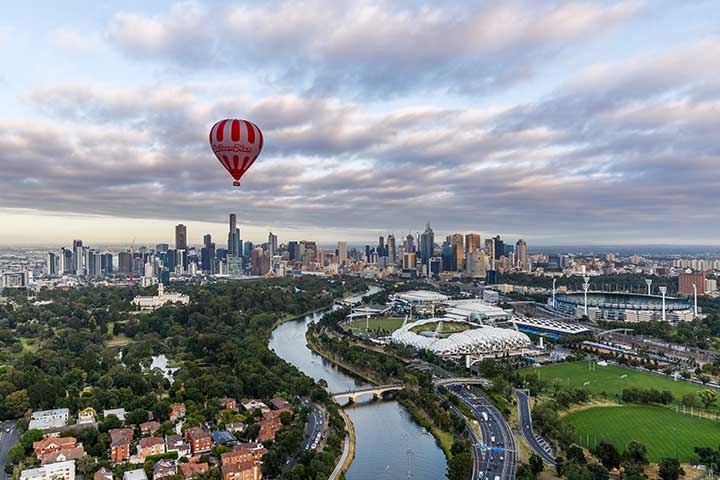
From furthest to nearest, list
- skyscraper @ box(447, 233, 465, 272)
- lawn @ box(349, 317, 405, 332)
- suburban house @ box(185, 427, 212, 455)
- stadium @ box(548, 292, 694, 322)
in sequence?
1. skyscraper @ box(447, 233, 465, 272)
2. stadium @ box(548, 292, 694, 322)
3. lawn @ box(349, 317, 405, 332)
4. suburban house @ box(185, 427, 212, 455)

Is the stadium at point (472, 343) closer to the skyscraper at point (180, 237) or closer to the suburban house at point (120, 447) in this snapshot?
the suburban house at point (120, 447)

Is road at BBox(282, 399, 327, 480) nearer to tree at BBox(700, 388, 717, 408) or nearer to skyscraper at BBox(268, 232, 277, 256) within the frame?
tree at BBox(700, 388, 717, 408)

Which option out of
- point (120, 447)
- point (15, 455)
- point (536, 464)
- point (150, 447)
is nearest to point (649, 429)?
point (536, 464)

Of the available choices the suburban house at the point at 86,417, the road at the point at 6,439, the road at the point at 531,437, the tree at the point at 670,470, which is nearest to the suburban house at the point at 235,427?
the suburban house at the point at 86,417

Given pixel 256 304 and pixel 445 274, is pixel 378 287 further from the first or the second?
pixel 256 304

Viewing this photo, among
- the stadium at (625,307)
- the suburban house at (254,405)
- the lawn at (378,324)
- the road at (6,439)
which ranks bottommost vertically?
the road at (6,439)

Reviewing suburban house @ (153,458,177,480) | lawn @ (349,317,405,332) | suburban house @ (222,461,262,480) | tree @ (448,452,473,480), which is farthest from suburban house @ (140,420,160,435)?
lawn @ (349,317,405,332)

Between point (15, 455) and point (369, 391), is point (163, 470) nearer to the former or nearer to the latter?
point (15, 455)

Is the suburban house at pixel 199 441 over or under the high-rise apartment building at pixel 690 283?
under
